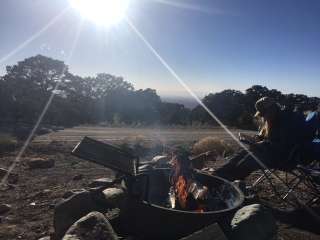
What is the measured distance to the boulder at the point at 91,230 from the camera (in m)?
3.79

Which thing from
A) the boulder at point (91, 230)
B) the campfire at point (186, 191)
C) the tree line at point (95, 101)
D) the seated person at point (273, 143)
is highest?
the tree line at point (95, 101)

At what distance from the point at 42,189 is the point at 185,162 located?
307cm

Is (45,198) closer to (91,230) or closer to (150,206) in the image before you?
(150,206)

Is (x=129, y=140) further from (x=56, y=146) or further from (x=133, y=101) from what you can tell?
(x=133, y=101)

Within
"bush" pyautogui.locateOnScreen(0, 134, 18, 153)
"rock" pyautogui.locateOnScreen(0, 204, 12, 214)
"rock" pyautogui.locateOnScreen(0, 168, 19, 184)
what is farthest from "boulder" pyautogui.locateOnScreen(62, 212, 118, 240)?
"bush" pyautogui.locateOnScreen(0, 134, 18, 153)

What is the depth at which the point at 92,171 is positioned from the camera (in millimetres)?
9125

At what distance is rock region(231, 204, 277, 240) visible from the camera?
4.38 m

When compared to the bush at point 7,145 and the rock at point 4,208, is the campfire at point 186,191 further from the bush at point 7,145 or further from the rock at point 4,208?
the bush at point 7,145

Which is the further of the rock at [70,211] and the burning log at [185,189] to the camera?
the burning log at [185,189]

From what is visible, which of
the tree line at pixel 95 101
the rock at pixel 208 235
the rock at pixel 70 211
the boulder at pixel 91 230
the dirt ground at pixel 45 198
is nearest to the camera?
the rock at pixel 208 235

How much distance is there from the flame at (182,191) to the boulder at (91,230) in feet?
4.20

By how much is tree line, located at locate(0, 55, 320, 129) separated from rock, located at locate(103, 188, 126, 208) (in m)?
18.7

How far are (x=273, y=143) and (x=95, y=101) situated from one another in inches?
1039

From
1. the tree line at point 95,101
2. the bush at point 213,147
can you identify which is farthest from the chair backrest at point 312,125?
the tree line at point 95,101
